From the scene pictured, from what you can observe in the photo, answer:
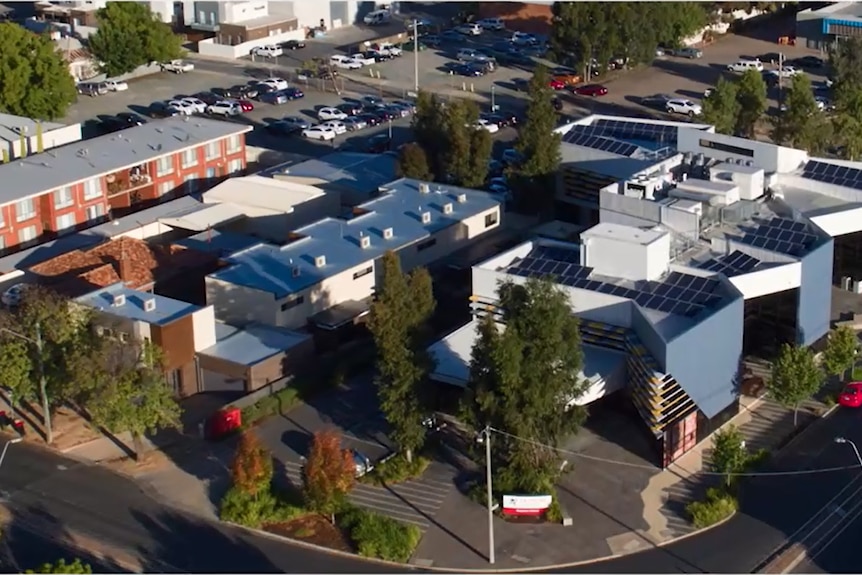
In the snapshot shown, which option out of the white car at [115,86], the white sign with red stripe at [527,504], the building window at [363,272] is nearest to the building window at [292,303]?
the building window at [363,272]

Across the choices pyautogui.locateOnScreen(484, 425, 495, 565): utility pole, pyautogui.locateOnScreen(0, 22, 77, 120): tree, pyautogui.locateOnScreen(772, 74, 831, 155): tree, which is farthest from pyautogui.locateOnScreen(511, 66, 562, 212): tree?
pyautogui.locateOnScreen(0, 22, 77, 120): tree

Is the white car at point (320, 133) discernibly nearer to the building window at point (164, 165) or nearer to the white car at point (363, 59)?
the building window at point (164, 165)

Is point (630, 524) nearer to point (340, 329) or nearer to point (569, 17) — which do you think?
point (340, 329)

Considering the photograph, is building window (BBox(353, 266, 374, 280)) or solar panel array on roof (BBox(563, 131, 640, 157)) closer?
building window (BBox(353, 266, 374, 280))

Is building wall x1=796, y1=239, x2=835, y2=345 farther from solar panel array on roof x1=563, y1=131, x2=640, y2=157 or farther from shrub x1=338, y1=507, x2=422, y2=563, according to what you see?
shrub x1=338, y1=507, x2=422, y2=563

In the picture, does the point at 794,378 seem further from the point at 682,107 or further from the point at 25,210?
the point at 682,107

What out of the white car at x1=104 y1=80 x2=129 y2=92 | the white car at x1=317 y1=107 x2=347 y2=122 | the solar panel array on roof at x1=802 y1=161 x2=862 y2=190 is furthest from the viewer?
the white car at x1=104 y1=80 x2=129 y2=92

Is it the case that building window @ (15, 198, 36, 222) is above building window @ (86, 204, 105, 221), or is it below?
above
